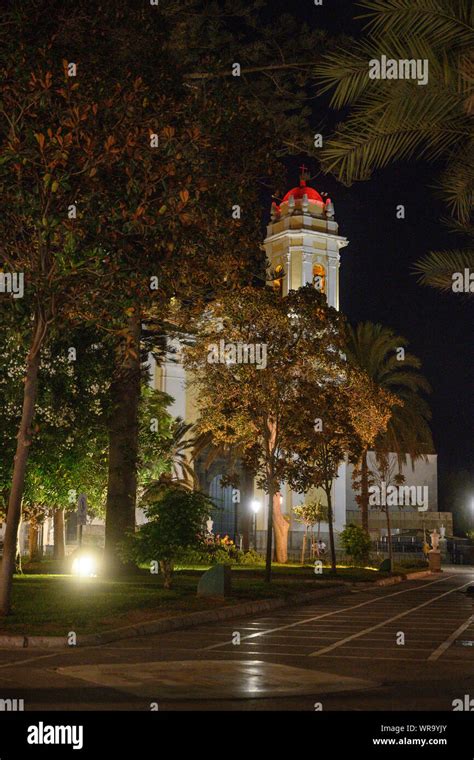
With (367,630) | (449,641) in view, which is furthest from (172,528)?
(449,641)

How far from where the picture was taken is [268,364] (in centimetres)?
2820

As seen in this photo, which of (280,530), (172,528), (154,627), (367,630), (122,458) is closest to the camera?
(154,627)

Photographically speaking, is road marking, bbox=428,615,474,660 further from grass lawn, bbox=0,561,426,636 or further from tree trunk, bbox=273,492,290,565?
tree trunk, bbox=273,492,290,565

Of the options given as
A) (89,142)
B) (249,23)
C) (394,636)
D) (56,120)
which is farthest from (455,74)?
(249,23)

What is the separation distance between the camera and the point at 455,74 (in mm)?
12664

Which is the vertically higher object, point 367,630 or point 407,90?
point 407,90

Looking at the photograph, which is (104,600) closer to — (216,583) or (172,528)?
(172,528)

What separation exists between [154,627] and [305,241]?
166ft

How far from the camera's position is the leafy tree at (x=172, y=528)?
20781 millimetres

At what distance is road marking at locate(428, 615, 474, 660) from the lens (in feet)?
41.4

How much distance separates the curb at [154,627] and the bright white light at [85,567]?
22.4ft

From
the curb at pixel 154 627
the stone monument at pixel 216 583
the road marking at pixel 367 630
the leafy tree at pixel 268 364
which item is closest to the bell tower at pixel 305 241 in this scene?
the leafy tree at pixel 268 364
